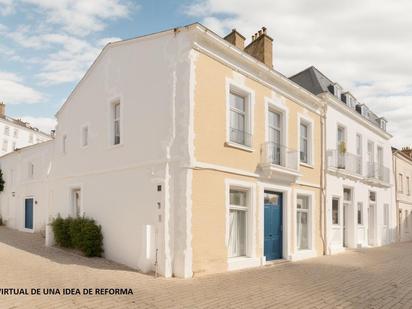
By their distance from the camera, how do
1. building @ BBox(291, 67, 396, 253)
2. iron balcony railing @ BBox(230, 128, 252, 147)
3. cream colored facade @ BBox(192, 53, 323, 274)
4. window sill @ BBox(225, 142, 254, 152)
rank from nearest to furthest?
cream colored facade @ BBox(192, 53, 323, 274), window sill @ BBox(225, 142, 254, 152), iron balcony railing @ BBox(230, 128, 252, 147), building @ BBox(291, 67, 396, 253)

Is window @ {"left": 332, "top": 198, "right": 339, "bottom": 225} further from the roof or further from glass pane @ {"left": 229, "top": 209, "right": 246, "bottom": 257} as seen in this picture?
glass pane @ {"left": 229, "top": 209, "right": 246, "bottom": 257}

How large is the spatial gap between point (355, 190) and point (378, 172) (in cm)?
410

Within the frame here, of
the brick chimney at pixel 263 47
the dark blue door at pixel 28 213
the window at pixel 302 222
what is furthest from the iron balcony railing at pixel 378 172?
the dark blue door at pixel 28 213

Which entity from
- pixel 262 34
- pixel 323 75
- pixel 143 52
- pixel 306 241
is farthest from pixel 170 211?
pixel 323 75

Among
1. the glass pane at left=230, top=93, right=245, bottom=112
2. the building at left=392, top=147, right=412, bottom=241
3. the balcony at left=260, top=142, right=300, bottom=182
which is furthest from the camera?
the building at left=392, top=147, right=412, bottom=241

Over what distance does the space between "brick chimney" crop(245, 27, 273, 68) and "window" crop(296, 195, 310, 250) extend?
18.2 ft

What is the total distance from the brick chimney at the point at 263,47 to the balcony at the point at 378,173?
992 centimetres

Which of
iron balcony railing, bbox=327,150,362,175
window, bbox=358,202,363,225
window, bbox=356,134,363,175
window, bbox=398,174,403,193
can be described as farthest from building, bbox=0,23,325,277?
window, bbox=398,174,403,193

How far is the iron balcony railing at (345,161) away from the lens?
17542 mm

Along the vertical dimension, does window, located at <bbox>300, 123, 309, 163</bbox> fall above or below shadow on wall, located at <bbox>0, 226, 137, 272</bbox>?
above

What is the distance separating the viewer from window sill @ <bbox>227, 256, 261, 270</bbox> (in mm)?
11343

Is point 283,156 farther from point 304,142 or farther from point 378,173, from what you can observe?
point 378,173

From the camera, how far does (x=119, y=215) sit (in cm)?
1228

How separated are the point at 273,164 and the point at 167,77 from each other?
4.56 meters
